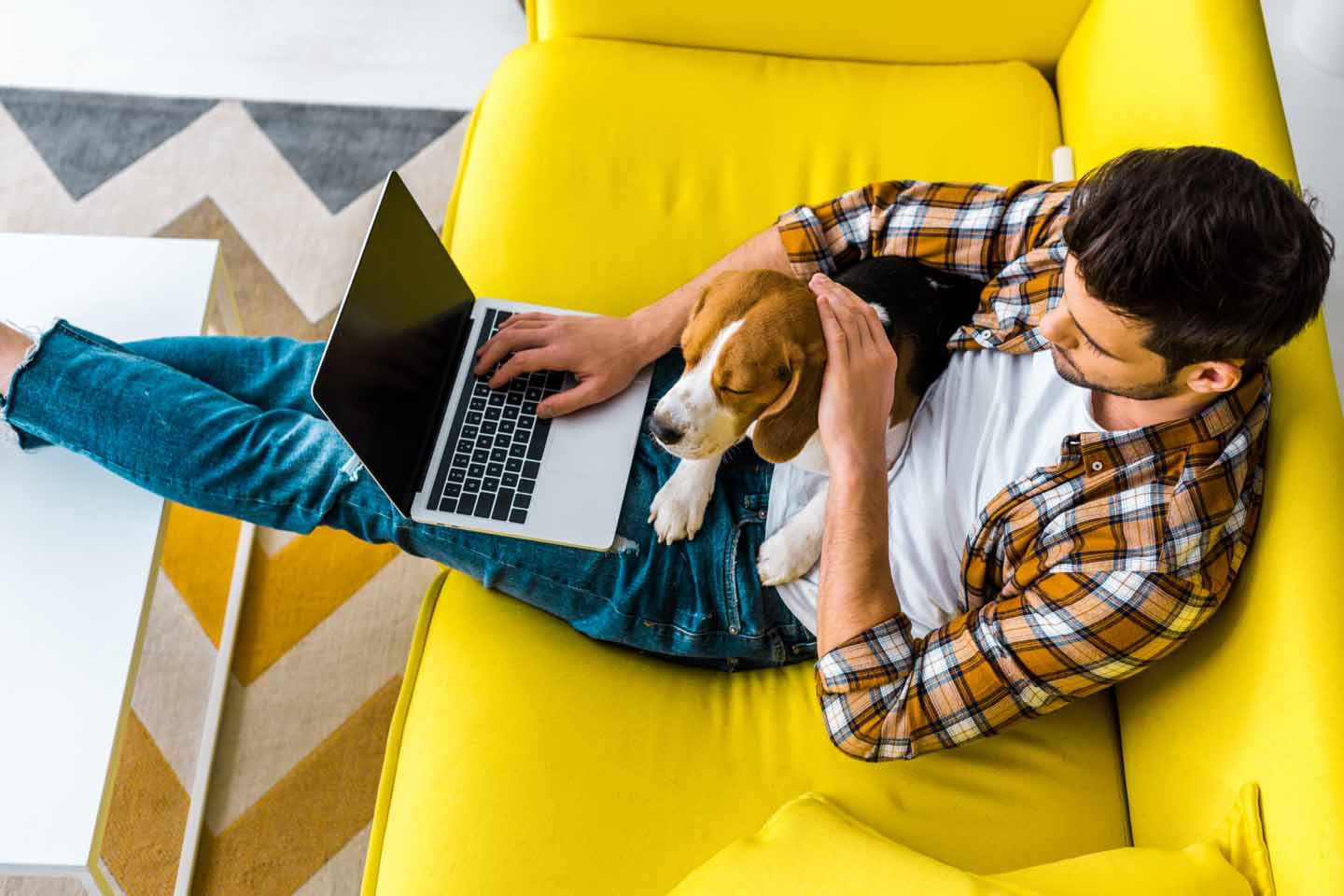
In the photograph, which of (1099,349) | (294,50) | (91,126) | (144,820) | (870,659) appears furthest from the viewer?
(294,50)

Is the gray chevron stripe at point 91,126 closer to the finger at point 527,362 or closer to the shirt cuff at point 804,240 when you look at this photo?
the finger at point 527,362

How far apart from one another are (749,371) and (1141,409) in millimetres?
465

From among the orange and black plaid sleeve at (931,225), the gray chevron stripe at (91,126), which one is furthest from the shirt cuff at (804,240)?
the gray chevron stripe at (91,126)

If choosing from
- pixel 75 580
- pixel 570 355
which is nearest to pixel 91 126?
pixel 75 580

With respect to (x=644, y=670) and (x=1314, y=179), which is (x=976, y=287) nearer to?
(x=644, y=670)

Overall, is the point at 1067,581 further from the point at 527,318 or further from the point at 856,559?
the point at 527,318

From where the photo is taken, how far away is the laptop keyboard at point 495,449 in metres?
1.50

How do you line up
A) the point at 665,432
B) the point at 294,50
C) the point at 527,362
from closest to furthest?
the point at 665,432 < the point at 527,362 < the point at 294,50

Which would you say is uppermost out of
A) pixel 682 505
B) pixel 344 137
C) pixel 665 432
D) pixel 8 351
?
pixel 344 137

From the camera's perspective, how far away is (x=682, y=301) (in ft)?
5.27

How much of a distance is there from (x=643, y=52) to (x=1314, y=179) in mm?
1719

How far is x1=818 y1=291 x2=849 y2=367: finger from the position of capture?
1.27m

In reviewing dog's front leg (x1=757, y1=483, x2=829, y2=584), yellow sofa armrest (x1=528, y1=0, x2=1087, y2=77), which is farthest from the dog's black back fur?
yellow sofa armrest (x1=528, y1=0, x2=1087, y2=77)

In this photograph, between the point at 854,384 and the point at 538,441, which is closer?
the point at 854,384
